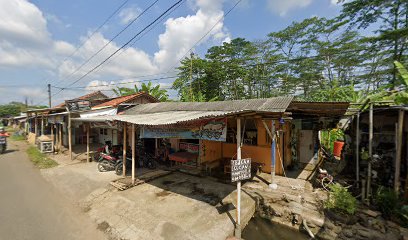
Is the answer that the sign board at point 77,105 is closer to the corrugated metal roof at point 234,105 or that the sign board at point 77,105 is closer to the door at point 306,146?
the corrugated metal roof at point 234,105

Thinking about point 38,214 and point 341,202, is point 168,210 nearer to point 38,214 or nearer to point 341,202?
point 38,214

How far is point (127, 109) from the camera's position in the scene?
538 inches

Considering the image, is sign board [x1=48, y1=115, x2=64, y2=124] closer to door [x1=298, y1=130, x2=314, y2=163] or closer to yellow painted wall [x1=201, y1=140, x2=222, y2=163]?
yellow painted wall [x1=201, y1=140, x2=222, y2=163]

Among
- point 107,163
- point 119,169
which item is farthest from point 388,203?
point 107,163

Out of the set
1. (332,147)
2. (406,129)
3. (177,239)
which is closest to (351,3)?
(332,147)

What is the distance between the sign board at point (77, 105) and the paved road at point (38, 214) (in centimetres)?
533

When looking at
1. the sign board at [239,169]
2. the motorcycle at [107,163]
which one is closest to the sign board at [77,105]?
the motorcycle at [107,163]

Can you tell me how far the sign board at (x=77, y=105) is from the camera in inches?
512

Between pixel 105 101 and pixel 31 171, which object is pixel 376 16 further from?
pixel 31 171

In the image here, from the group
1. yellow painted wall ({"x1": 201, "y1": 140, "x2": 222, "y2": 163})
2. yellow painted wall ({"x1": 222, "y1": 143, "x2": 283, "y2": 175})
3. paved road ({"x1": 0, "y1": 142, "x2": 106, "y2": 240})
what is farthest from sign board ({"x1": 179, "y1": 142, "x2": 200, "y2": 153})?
paved road ({"x1": 0, "y1": 142, "x2": 106, "y2": 240})

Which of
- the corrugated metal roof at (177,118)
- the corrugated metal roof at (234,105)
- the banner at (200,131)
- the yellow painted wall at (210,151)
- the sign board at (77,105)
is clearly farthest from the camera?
the sign board at (77,105)

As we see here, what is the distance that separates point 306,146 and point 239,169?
24.7ft

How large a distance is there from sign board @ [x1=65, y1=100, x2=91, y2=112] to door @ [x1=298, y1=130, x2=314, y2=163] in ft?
48.0

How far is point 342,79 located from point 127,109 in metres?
24.5
